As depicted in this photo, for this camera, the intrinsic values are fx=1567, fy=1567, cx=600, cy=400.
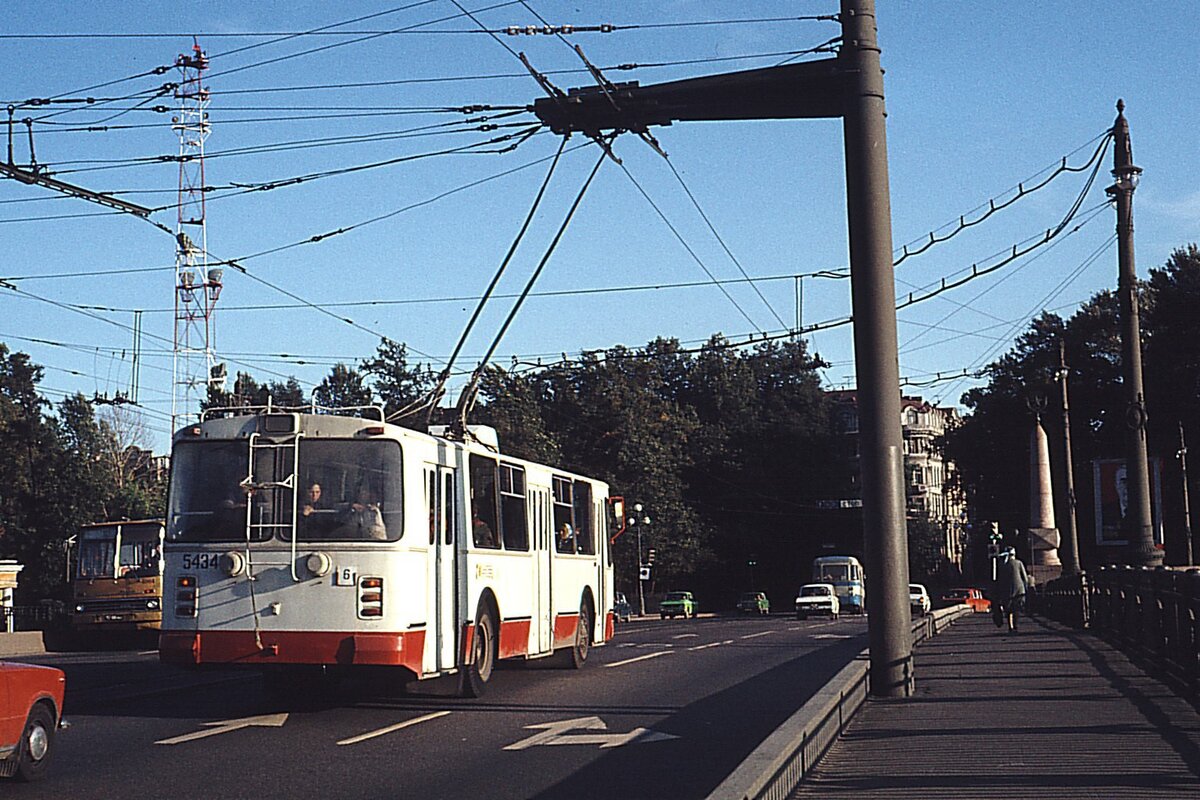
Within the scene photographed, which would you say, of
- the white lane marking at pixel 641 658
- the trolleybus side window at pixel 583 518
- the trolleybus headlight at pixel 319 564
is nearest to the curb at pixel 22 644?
the white lane marking at pixel 641 658

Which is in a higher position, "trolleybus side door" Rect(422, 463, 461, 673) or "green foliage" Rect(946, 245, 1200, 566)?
"green foliage" Rect(946, 245, 1200, 566)

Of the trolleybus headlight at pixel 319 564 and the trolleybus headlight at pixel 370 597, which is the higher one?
the trolleybus headlight at pixel 319 564

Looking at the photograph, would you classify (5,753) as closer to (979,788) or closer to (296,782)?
(296,782)

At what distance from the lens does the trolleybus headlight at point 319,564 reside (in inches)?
593

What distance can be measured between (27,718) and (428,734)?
392cm

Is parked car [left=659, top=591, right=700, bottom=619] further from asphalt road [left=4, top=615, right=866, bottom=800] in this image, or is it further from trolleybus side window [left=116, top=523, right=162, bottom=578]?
asphalt road [left=4, top=615, right=866, bottom=800]

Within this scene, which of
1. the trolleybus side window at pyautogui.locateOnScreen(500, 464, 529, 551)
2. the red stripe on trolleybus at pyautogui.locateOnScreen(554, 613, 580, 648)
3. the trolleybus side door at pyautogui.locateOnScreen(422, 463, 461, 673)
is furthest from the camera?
the red stripe on trolleybus at pyautogui.locateOnScreen(554, 613, 580, 648)

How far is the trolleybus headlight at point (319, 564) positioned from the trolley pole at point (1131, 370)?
13.3 m

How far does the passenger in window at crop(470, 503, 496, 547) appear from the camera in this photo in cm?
1706

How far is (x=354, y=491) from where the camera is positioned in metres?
15.3

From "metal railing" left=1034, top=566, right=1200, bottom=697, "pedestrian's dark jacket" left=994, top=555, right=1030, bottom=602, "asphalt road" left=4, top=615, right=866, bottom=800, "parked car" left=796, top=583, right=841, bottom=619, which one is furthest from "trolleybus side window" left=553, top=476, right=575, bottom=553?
"parked car" left=796, top=583, right=841, bottom=619

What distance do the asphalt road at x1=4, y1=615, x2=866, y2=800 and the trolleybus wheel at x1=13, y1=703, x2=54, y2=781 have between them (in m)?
0.14

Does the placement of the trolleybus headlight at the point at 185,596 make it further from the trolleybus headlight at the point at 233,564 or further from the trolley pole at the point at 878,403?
the trolley pole at the point at 878,403

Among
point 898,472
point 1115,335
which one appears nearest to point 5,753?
point 898,472
